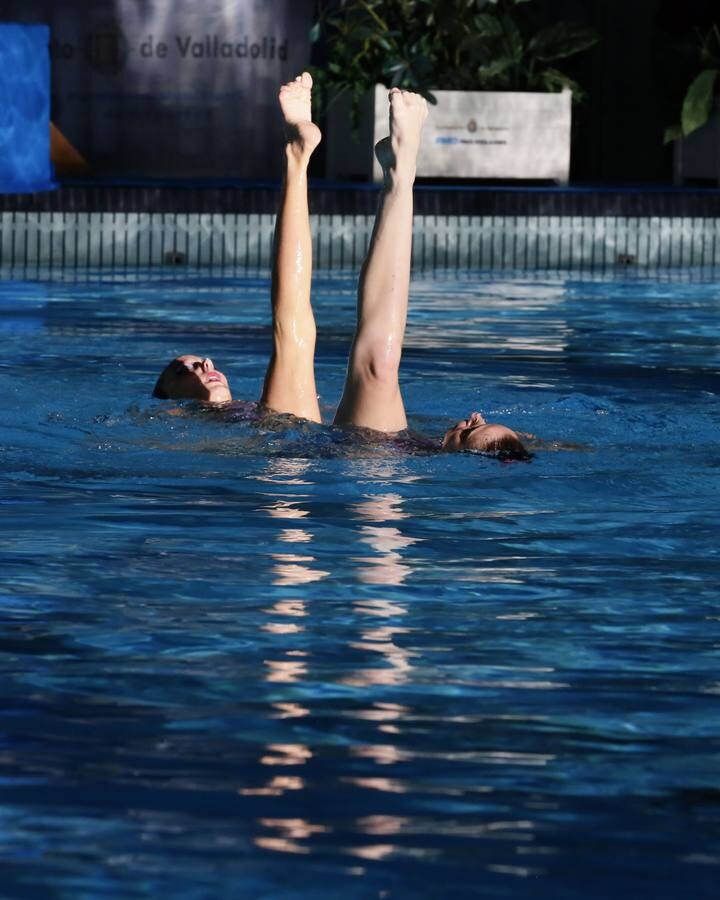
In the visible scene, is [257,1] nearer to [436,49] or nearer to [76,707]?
[436,49]

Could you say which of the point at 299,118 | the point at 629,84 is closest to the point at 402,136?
the point at 299,118

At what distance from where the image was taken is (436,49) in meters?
13.9

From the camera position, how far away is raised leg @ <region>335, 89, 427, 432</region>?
5.62 meters

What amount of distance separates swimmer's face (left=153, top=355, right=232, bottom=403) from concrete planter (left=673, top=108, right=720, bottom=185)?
816cm

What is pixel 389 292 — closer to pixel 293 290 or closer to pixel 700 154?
pixel 293 290

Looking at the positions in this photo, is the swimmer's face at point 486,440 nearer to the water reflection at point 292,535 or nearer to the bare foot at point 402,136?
the water reflection at point 292,535

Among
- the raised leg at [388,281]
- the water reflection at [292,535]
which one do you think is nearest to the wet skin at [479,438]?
the raised leg at [388,281]

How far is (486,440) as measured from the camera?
549 centimetres

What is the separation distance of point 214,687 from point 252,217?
9498 millimetres

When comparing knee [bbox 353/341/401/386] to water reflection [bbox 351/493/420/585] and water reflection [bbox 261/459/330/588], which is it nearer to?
water reflection [bbox 261/459/330/588]

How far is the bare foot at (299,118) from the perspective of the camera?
6.05 meters

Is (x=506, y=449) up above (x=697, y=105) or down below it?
below

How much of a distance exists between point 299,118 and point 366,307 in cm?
78

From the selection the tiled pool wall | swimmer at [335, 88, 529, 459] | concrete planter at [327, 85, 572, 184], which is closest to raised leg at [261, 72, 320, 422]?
swimmer at [335, 88, 529, 459]
